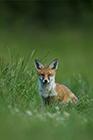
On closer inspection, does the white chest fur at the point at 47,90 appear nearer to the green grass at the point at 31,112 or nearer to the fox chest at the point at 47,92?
the fox chest at the point at 47,92

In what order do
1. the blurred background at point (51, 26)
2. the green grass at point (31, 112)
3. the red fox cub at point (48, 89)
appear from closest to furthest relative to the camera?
1. the green grass at point (31, 112)
2. the red fox cub at point (48, 89)
3. the blurred background at point (51, 26)

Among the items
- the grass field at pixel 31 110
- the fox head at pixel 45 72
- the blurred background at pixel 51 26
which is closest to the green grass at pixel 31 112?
the grass field at pixel 31 110

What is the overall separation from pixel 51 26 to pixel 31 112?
24352 mm

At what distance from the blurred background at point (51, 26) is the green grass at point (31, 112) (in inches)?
636

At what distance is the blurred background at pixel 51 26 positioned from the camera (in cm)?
3447

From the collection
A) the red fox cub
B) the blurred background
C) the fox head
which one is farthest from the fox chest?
the blurred background

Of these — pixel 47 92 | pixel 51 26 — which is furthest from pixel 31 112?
pixel 51 26

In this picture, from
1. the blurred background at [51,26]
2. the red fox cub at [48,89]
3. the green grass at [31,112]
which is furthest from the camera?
the blurred background at [51,26]

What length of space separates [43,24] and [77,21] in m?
1.56

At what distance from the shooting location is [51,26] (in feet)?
125

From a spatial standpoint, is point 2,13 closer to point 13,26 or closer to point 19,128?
point 13,26

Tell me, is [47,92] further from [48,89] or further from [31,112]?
[31,112]

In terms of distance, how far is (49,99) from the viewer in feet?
53.2

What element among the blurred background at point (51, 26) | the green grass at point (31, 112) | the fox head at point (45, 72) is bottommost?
the green grass at point (31, 112)
